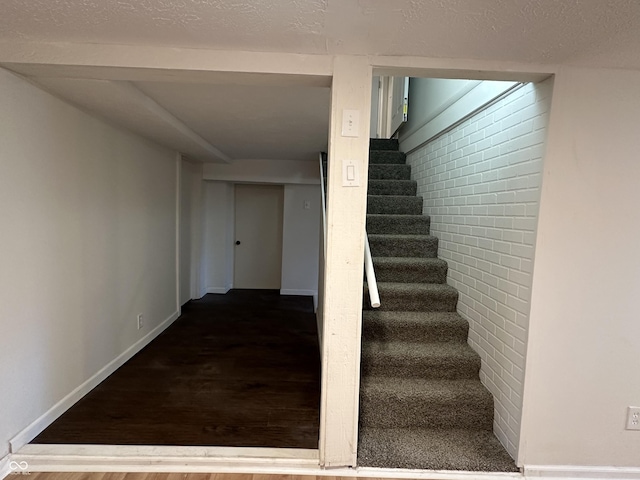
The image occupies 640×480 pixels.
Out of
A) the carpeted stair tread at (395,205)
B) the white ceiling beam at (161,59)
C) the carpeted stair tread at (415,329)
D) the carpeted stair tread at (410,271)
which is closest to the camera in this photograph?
the white ceiling beam at (161,59)

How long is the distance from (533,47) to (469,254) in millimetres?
1226

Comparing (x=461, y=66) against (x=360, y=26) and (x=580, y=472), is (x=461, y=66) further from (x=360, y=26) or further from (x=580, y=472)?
(x=580, y=472)

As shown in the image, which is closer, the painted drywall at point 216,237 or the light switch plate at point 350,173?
the light switch plate at point 350,173

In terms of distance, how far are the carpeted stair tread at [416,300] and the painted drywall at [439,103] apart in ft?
4.10

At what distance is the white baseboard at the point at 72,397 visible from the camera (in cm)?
167

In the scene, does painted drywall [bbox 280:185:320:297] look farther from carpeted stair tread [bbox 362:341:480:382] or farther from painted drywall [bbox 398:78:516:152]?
carpeted stair tread [bbox 362:341:480:382]

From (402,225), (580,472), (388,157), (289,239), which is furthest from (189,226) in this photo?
(580,472)

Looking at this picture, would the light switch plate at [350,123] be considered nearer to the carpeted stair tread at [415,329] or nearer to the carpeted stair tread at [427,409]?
the carpeted stair tread at [415,329]

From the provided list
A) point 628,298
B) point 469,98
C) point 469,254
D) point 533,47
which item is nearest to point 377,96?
point 469,98

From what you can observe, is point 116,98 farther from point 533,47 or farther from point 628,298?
point 628,298

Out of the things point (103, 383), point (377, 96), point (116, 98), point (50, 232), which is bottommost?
point (103, 383)

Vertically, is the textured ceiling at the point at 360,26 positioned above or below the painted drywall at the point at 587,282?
above

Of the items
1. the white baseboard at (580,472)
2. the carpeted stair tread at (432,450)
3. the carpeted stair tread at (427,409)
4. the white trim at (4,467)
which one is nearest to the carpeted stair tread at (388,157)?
the carpeted stair tread at (427,409)

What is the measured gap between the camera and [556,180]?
147 cm
